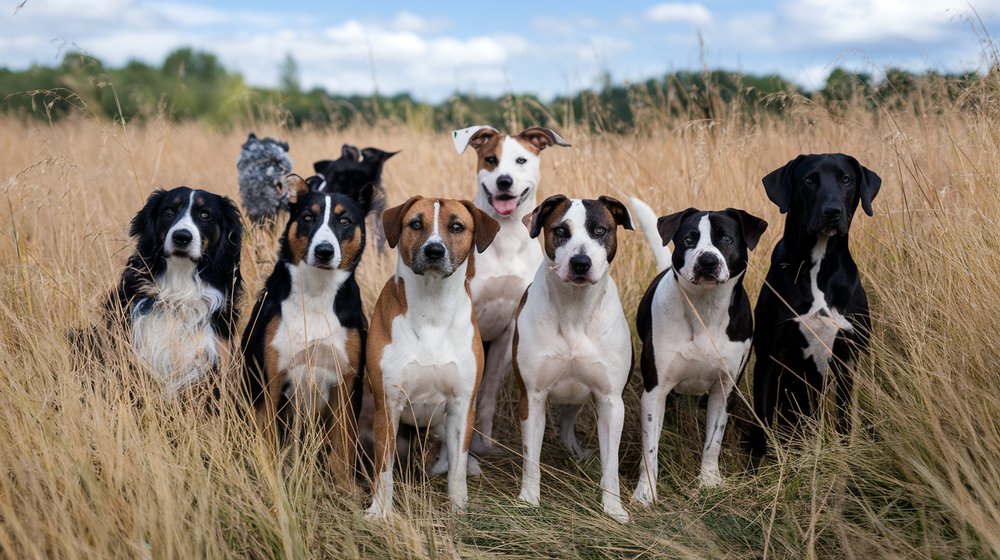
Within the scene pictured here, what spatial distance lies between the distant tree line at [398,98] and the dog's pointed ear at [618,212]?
1.42m

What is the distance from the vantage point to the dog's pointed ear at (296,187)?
15.1 feet

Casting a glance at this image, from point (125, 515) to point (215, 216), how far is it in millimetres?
1786

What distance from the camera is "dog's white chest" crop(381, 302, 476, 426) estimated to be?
14.4 feet

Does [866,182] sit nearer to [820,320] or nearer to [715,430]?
[820,320]

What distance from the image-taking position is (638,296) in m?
6.25

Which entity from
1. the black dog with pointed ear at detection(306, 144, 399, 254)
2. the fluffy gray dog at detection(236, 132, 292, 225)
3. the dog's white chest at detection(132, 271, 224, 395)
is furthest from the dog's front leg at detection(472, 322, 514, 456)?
the fluffy gray dog at detection(236, 132, 292, 225)

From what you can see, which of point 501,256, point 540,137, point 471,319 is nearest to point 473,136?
point 540,137

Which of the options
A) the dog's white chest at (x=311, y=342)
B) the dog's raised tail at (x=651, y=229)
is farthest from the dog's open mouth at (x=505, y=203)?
the dog's white chest at (x=311, y=342)

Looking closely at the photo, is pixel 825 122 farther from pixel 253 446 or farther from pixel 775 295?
pixel 253 446

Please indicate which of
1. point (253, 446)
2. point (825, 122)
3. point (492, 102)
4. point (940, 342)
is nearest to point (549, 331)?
point (253, 446)

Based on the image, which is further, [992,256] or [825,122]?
[825,122]

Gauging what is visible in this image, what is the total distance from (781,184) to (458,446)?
217 cm

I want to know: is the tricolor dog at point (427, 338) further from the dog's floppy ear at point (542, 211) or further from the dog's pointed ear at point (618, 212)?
the dog's pointed ear at point (618, 212)

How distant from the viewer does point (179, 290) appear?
180 inches
